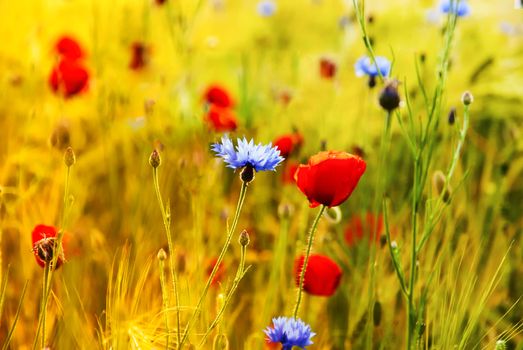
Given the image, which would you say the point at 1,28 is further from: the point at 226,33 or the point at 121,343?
the point at 121,343

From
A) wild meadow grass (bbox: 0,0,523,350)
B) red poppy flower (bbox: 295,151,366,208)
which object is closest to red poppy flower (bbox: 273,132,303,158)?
wild meadow grass (bbox: 0,0,523,350)

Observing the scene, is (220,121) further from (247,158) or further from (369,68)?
(247,158)

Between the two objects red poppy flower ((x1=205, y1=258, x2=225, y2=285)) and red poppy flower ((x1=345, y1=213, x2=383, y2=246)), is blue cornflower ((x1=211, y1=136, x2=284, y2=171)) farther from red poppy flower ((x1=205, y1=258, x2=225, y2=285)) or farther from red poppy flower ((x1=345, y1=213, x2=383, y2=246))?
red poppy flower ((x1=345, y1=213, x2=383, y2=246))

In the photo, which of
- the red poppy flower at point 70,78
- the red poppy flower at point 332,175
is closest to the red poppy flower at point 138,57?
the red poppy flower at point 70,78

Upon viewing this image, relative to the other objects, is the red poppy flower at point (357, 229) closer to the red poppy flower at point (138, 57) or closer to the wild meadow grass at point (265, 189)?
the wild meadow grass at point (265, 189)

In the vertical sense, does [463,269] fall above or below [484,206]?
below

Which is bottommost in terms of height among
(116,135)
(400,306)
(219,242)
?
(400,306)

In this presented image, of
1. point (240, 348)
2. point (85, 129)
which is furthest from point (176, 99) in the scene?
point (240, 348)
